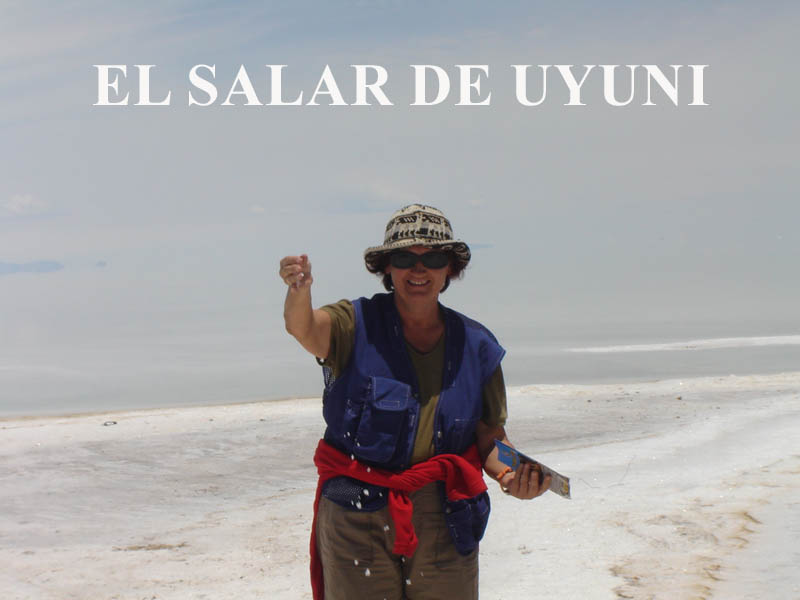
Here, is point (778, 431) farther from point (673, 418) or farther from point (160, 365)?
point (160, 365)

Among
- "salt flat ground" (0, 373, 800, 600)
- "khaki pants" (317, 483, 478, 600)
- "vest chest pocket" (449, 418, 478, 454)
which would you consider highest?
"vest chest pocket" (449, 418, 478, 454)

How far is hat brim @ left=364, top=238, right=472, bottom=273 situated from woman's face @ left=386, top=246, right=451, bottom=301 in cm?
4

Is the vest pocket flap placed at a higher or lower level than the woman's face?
lower

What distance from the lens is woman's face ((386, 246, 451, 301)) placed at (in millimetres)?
3244

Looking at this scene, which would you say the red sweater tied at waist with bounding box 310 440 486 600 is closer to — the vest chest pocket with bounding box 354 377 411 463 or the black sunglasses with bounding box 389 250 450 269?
the vest chest pocket with bounding box 354 377 411 463

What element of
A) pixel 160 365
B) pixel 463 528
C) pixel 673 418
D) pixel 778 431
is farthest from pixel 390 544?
pixel 160 365

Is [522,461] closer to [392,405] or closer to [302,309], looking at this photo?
[392,405]

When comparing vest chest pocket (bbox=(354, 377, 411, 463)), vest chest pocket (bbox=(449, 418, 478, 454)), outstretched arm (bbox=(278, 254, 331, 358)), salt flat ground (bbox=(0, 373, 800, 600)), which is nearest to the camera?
outstretched arm (bbox=(278, 254, 331, 358))

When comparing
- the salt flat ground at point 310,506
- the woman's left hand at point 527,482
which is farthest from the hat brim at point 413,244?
the salt flat ground at point 310,506

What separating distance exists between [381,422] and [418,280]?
1.65 feet

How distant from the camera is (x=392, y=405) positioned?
3066 mm

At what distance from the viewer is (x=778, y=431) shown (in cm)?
1009

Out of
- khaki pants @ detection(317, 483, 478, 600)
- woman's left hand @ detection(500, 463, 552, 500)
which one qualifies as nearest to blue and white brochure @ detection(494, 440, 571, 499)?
woman's left hand @ detection(500, 463, 552, 500)

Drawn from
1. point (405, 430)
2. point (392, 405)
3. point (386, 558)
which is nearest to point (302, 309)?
point (392, 405)
